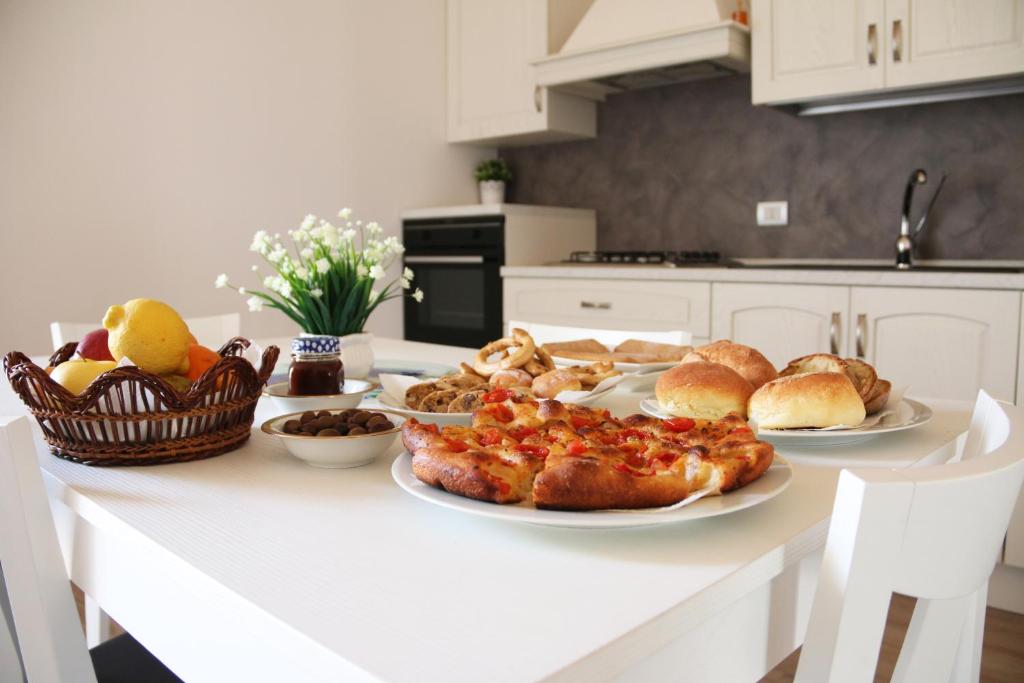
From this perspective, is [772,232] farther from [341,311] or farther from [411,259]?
[341,311]

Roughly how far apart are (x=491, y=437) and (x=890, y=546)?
349mm

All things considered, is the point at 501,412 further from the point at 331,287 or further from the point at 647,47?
the point at 647,47

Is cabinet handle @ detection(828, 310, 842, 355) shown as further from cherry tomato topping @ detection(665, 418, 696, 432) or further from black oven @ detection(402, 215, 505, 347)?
cherry tomato topping @ detection(665, 418, 696, 432)

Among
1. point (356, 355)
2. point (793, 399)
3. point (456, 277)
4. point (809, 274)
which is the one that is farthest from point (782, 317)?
point (793, 399)

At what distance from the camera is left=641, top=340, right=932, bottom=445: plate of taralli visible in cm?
89

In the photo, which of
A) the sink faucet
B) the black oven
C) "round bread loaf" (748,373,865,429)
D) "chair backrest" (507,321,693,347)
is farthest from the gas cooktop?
"round bread loaf" (748,373,865,429)

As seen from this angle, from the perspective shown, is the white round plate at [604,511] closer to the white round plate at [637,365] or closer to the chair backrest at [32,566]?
the chair backrest at [32,566]

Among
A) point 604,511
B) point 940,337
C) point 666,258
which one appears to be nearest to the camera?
point 604,511

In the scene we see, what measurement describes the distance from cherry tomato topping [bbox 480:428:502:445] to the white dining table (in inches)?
3.0

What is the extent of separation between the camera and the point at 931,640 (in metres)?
0.65

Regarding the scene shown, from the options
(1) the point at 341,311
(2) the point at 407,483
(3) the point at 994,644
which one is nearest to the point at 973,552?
(2) the point at 407,483

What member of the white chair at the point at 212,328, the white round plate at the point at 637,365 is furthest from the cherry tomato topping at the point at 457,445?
the white chair at the point at 212,328

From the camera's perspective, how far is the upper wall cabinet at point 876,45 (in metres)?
2.51

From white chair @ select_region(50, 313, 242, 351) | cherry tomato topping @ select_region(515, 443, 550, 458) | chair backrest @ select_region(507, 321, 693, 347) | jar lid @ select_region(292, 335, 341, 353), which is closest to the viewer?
cherry tomato topping @ select_region(515, 443, 550, 458)
